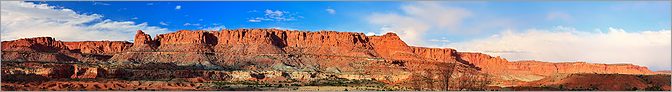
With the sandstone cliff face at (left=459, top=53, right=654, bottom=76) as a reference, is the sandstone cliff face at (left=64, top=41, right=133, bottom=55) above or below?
above

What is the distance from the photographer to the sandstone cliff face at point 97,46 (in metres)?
95.0

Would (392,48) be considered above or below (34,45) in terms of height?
below

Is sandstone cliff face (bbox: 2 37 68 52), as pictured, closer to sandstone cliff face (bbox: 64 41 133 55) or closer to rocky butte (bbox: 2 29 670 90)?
rocky butte (bbox: 2 29 670 90)

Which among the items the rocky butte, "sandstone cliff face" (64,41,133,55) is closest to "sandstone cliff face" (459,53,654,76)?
the rocky butte

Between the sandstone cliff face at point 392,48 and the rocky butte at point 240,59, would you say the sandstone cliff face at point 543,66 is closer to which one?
the rocky butte at point 240,59

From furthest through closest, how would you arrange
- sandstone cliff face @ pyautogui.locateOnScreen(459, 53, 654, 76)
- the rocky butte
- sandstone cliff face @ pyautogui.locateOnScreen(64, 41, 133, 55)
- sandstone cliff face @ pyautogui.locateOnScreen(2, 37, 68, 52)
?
sandstone cliff face @ pyautogui.locateOnScreen(459, 53, 654, 76)
sandstone cliff face @ pyautogui.locateOnScreen(64, 41, 133, 55)
sandstone cliff face @ pyautogui.locateOnScreen(2, 37, 68, 52)
the rocky butte

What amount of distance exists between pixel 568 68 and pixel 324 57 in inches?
2210

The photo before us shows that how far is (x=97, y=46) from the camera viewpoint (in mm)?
99000

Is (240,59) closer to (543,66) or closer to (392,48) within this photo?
(392,48)

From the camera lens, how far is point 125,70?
56.5 m

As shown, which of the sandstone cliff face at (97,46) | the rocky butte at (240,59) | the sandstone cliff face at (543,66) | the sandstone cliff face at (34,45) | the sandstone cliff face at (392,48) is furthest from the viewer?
the sandstone cliff face at (543,66)

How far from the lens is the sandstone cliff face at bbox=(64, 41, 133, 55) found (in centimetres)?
9504

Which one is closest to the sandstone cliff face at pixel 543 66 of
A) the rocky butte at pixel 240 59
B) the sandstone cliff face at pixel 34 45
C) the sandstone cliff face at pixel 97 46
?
the rocky butte at pixel 240 59

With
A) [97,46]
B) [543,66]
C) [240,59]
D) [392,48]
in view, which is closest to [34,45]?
[97,46]
